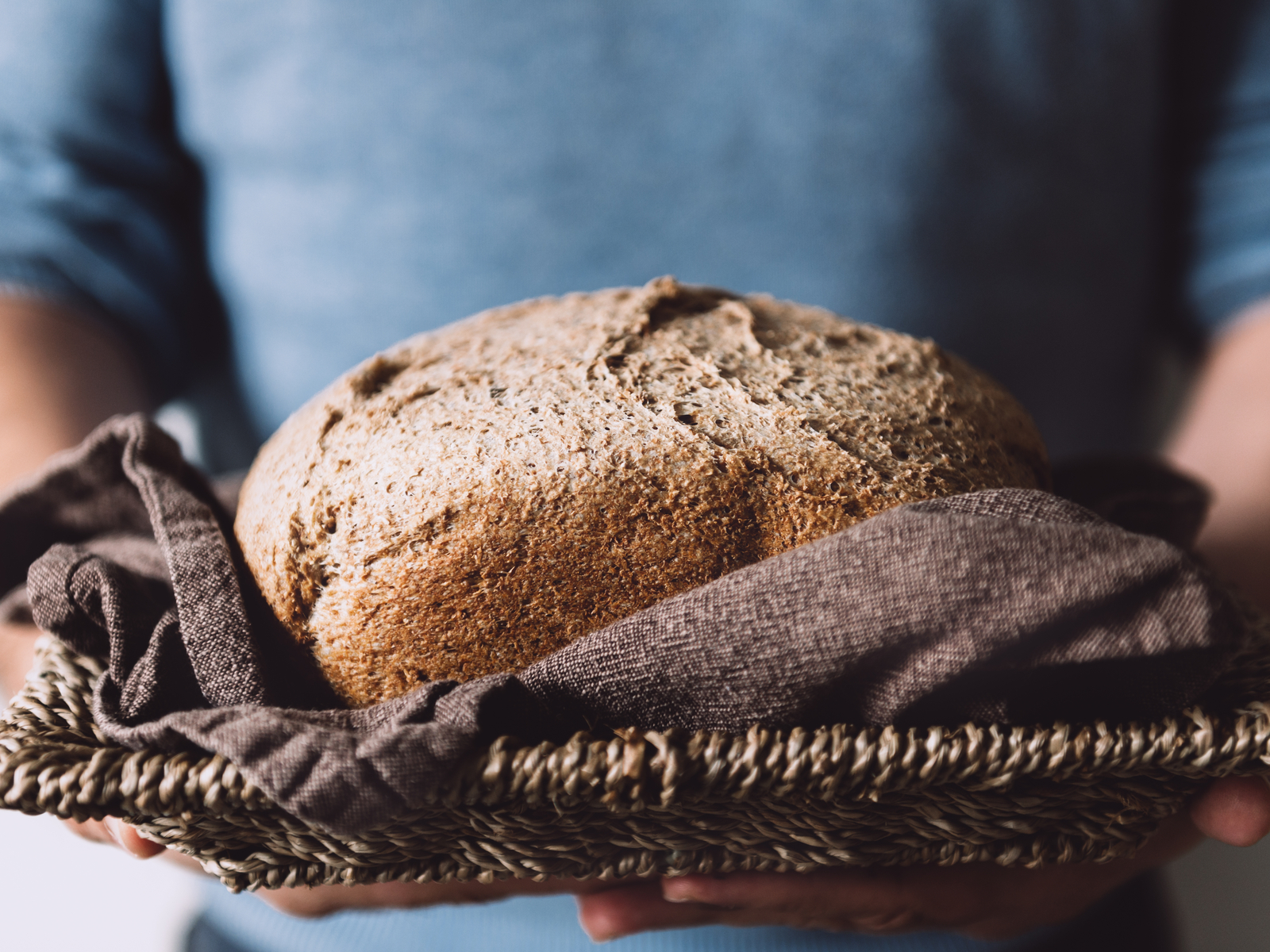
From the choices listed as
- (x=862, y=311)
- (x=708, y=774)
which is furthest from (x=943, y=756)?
(x=862, y=311)

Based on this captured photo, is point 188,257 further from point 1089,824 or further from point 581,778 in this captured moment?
point 1089,824

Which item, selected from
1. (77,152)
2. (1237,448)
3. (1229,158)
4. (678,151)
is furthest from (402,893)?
(1229,158)

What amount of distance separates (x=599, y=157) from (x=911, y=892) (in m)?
0.83

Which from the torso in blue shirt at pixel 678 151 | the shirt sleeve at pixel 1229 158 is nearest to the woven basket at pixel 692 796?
the torso in blue shirt at pixel 678 151

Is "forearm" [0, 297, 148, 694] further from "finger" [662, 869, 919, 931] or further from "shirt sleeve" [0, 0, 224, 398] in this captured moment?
"finger" [662, 869, 919, 931]

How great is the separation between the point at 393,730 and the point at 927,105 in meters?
0.93

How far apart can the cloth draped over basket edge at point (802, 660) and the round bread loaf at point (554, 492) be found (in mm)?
65

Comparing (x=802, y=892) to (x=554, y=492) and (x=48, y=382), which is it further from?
(x=48, y=382)

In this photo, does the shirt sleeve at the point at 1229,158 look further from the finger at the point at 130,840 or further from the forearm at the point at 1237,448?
the finger at the point at 130,840

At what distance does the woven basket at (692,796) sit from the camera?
481 mm

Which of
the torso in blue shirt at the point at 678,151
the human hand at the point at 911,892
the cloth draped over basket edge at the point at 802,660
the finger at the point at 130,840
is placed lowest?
the human hand at the point at 911,892

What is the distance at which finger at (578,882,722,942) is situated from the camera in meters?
0.66

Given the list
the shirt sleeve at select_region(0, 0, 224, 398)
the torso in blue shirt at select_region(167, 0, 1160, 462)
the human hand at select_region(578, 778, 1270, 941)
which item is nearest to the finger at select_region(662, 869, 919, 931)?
the human hand at select_region(578, 778, 1270, 941)

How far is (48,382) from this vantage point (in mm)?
1004
